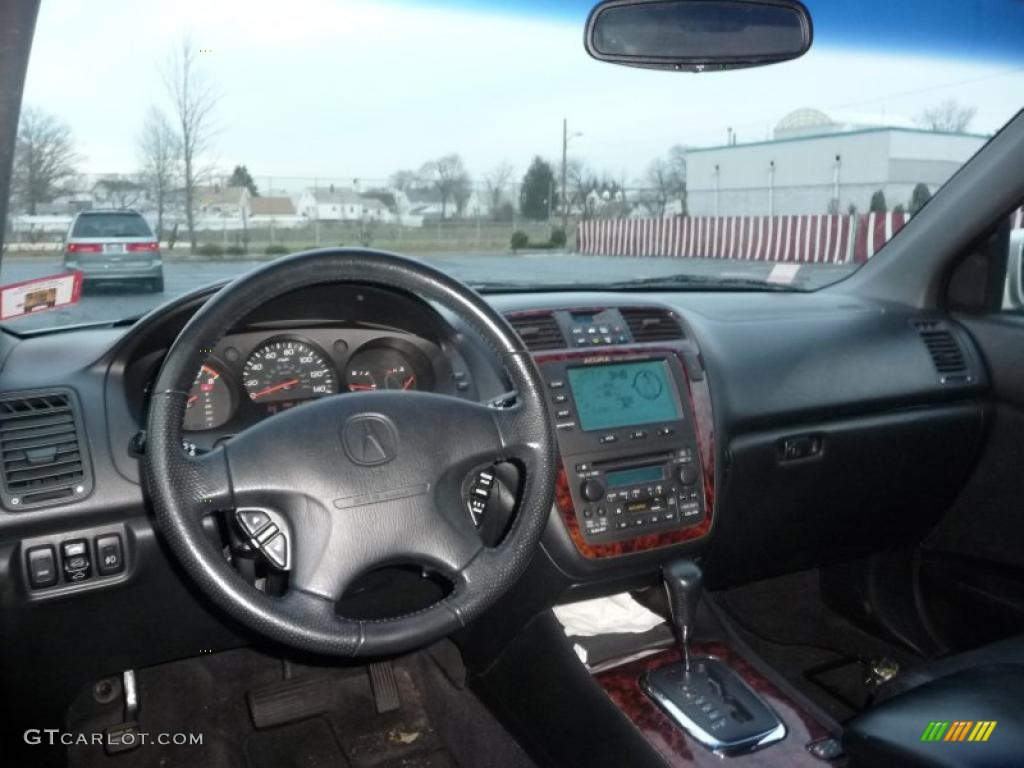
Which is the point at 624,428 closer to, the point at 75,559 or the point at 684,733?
the point at 684,733

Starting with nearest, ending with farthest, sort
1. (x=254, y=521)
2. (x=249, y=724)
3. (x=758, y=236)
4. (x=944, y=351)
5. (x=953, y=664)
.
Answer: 1. (x=254, y=521)
2. (x=953, y=664)
3. (x=249, y=724)
4. (x=944, y=351)
5. (x=758, y=236)

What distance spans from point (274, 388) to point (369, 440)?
29.2 inches

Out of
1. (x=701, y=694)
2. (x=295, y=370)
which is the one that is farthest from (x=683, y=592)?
(x=295, y=370)

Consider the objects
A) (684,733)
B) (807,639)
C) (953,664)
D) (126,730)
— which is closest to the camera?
(953,664)

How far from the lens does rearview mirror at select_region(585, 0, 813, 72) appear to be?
2.45 metres

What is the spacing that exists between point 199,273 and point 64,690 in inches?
42.9

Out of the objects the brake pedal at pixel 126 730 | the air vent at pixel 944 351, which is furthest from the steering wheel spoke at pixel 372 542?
the air vent at pixel 944 351

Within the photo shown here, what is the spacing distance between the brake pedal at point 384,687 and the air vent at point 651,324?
137cm

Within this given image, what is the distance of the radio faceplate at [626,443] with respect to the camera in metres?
2.47

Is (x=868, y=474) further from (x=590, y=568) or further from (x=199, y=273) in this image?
(x=199, y=273)

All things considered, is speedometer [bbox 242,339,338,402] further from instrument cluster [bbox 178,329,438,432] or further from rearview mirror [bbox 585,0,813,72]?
rearview mirror [bbox 585,0,813,72]

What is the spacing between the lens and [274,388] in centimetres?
245

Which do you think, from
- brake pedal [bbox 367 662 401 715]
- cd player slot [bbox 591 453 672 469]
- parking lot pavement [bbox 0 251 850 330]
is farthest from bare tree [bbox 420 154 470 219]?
brake pedal [bbox 367 662 401 715]

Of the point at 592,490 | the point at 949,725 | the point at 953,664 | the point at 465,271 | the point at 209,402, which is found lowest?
the point at 953,664
